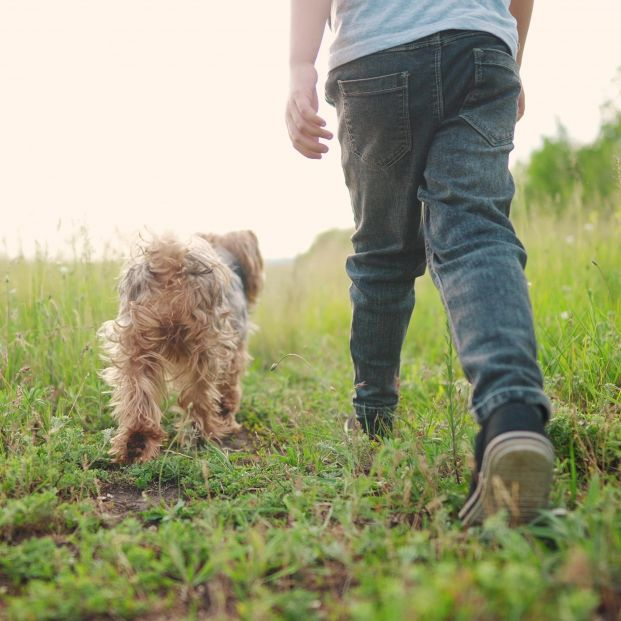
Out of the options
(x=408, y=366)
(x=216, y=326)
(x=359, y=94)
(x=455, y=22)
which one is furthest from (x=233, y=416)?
(x=455, y=22)

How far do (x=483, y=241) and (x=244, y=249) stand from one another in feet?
10.4

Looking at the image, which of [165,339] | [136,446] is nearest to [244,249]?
[165,339]

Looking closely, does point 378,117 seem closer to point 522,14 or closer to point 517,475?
point 522,14

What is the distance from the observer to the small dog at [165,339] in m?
3.18

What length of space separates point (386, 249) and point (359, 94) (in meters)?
0.67

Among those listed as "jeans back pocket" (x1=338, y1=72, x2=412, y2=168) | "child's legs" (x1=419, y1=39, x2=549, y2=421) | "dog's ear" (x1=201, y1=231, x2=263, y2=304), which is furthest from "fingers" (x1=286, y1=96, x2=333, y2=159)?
"dog's ear" (x1=201, y1=231, x2=263, y2=304)

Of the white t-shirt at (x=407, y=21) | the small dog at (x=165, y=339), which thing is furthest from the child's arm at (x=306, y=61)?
the small dog at (x=165, y=339)

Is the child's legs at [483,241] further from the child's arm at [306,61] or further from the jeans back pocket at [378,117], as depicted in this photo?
the child's arm at [306,61]

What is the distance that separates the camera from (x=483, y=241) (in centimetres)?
200

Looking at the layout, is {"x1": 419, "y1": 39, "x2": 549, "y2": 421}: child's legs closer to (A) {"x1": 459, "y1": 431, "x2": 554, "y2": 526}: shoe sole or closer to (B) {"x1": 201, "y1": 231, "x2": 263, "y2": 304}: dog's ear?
(A) {"x1": 459, "y1": 431, "x2": 554, "y2": 526}: shoe sole

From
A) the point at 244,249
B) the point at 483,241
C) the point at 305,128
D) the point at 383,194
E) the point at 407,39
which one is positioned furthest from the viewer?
the point at 244,249

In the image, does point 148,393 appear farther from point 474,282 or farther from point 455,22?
point 455,22

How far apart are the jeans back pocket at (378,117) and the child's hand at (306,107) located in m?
0.13

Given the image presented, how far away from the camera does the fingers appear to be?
2193 mm
